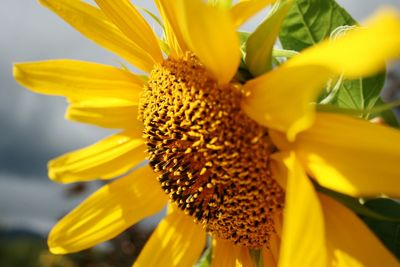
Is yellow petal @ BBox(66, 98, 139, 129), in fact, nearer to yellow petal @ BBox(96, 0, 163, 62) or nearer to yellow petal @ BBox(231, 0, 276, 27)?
yellow petal @ BBox(96, 0, 163, 62)

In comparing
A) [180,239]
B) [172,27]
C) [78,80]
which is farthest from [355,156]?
[78,80]

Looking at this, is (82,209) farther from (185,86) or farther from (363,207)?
(363,207)

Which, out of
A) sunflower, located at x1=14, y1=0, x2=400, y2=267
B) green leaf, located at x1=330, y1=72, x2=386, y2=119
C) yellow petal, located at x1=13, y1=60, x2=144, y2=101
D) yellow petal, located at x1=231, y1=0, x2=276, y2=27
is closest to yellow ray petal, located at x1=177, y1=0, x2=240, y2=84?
sunflower, located at x1=14, y1=0, x2=400, y2=267

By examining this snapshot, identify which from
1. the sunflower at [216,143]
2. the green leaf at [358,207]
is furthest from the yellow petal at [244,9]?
the green leaf at [358,207]

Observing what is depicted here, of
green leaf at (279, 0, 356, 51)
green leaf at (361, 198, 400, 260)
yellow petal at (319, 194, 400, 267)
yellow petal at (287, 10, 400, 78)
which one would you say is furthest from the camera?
green leaf at (279, 0, 356, 51)

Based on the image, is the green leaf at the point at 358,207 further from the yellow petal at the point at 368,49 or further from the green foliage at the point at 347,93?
the yellow petal at the point at 368,49

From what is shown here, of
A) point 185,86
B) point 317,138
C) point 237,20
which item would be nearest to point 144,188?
point 185,86
